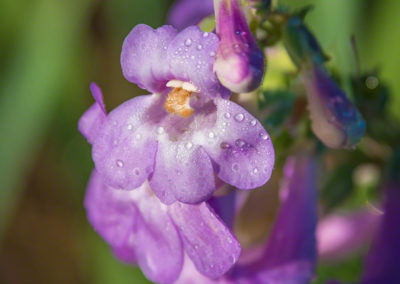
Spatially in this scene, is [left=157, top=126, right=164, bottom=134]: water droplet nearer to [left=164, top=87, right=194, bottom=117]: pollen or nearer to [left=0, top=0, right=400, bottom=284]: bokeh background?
[left=164, top=87, right=194, bottom=117]: pollen

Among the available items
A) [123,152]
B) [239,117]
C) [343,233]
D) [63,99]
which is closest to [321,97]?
[239,117]

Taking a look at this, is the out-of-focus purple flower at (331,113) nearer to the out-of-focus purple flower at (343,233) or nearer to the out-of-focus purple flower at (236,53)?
the out-of-focus purple flower at (236,53)

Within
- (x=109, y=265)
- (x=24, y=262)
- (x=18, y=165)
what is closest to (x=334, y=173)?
(x=109, y=265)

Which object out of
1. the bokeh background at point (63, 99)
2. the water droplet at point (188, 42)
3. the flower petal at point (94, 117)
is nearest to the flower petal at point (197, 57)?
the water droplet at point (188, 42)

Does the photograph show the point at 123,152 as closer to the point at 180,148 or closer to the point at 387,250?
the point at 180,148

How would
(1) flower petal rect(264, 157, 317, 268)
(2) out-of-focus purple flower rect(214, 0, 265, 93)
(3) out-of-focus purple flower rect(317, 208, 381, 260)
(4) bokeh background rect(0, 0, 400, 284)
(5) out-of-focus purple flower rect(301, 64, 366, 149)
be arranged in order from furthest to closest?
(4) bokeh background rect(0, 0, 400, 284)
(3) out-of-focus purple flower rect(317, 208, 381, 260)
(1) flower petal rect(264, 157, 317, 268)
(5) out-of-focus purple flower rect(301, 64, 366, 149)
(2) out-of-focus purple flower rect(214, 0, 265, 93)

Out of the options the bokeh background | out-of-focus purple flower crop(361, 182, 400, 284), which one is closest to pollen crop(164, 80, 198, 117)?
out-of-focus purple flower crop(361, 182, 400, 284)
